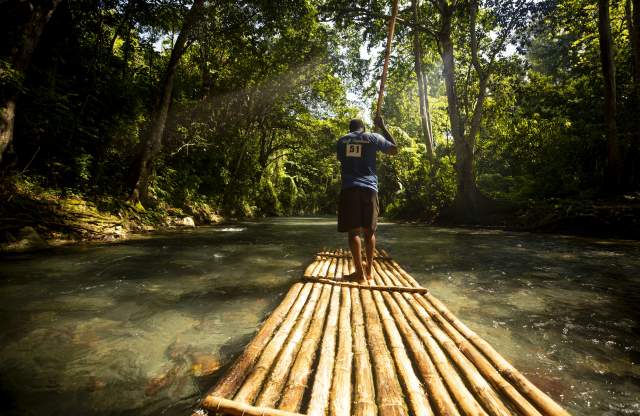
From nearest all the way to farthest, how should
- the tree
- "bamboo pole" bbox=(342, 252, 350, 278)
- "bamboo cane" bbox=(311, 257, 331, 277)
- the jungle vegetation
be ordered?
1. "bamboo cane" bbox=(311, 257, 331, 277)
2. "bamboo pole" bbox=(342, 252, 350, 278)
3. the jungle vegetation
4. the tree

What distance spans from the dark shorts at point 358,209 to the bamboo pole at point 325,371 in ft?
5.10

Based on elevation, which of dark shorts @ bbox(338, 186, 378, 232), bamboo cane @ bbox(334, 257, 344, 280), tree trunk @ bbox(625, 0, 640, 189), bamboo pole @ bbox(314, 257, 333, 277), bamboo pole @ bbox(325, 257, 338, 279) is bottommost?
bamboo cane @ bbox(334, 257, 344, 280)

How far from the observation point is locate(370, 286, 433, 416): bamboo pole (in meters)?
1.41

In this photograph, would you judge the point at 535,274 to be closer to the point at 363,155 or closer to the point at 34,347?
the point at 363,155

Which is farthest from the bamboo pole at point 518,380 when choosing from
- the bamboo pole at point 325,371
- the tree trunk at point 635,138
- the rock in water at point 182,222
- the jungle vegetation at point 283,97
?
the tree trunk at point 635,138

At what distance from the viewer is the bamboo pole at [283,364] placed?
1.43m

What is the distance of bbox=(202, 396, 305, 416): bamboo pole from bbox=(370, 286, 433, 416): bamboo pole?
53 cm

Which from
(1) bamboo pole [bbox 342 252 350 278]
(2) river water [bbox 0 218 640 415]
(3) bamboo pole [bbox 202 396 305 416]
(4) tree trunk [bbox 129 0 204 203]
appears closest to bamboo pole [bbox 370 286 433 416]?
(3) bamboo pole [bbox 202 396 305 416]

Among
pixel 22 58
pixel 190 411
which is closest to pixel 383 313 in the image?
pixel 190 411

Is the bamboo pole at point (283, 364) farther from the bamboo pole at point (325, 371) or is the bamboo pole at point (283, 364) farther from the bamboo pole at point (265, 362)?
the bamboo pole at point (325, 371)

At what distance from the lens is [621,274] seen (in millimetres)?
4555

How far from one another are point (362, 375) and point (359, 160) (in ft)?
9.28

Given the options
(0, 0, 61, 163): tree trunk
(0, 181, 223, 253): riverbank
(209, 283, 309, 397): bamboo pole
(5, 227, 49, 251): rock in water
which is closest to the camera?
(209, 283, 309, 397): bamboo pole

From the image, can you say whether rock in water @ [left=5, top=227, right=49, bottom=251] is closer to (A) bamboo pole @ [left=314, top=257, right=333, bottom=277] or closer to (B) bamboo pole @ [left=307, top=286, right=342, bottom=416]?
(A) bamboo pole @ [left=314, top=257, right=333, bottom=277]
